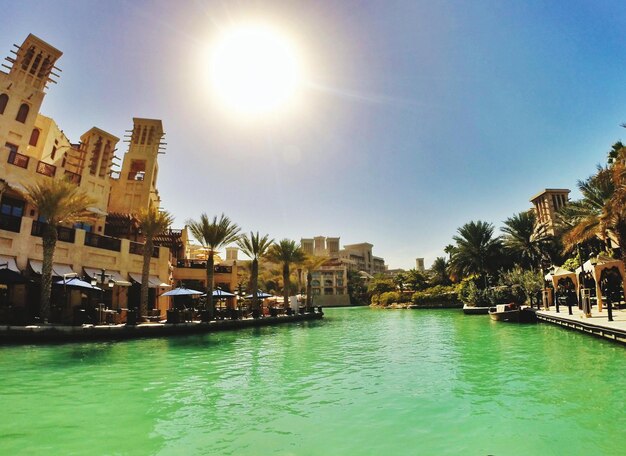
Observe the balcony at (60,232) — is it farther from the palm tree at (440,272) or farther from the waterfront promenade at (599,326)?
the palm tree at (440,272)

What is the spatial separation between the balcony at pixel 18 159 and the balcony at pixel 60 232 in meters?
4.74

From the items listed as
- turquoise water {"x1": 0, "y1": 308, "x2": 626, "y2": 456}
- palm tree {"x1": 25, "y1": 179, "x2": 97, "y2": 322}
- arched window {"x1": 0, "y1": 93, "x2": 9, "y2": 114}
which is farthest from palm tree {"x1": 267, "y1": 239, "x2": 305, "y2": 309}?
turquoise water {"x1": 0, "y1": 308, "x2": 626, "y2": 456}

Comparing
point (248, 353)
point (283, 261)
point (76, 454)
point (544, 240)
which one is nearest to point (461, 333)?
point (248, 353)

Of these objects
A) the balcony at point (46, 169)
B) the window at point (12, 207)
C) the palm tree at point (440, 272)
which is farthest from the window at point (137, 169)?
the palm tree at point (440, 272)

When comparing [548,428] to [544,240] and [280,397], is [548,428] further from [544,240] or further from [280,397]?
[544,240]

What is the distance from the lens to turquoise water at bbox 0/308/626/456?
6590 millimetres

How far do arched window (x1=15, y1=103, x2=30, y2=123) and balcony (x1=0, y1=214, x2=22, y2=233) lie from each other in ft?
32.4

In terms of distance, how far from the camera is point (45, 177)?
90.9 feet

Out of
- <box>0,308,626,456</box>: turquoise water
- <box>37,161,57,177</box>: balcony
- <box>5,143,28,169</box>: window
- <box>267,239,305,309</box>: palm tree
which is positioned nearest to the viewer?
<box>0,308,626,456</box>: turquoise water

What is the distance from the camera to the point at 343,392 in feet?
33.0

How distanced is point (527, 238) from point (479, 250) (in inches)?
302

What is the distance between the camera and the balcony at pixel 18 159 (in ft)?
85.6

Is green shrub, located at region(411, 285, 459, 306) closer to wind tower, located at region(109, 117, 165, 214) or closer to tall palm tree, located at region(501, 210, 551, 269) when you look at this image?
tall palm tree, located at region(501, 210, 551, 269)

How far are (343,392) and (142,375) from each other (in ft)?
22.1
